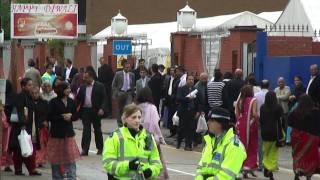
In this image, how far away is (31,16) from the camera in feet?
143

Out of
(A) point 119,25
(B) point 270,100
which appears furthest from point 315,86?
(A) point 119,25

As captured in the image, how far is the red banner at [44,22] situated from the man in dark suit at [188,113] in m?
21.6

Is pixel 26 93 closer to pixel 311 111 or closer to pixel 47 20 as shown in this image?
pixel 311 111

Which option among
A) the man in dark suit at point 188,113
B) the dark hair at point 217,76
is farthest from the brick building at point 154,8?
the dark hair at point 217,76

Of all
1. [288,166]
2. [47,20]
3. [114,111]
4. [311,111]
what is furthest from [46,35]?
[311,111]

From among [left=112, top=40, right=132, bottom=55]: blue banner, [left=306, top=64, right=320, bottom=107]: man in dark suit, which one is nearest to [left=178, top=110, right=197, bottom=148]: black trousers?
[left=306, top=64, right=320, bottom=107]: man in dark suit

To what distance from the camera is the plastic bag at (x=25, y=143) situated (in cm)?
1591

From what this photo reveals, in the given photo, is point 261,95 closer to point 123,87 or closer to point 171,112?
point 123,87

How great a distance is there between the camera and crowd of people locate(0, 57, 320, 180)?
9039mm

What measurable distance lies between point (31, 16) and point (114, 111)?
36.6 ft

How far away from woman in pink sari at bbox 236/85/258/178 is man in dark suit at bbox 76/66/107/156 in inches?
141

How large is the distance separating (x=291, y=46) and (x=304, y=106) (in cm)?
1035

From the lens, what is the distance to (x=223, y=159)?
846cm

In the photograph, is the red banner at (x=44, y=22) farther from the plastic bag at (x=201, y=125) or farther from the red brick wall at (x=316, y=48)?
the plastic bag at (x=201, y=125)
